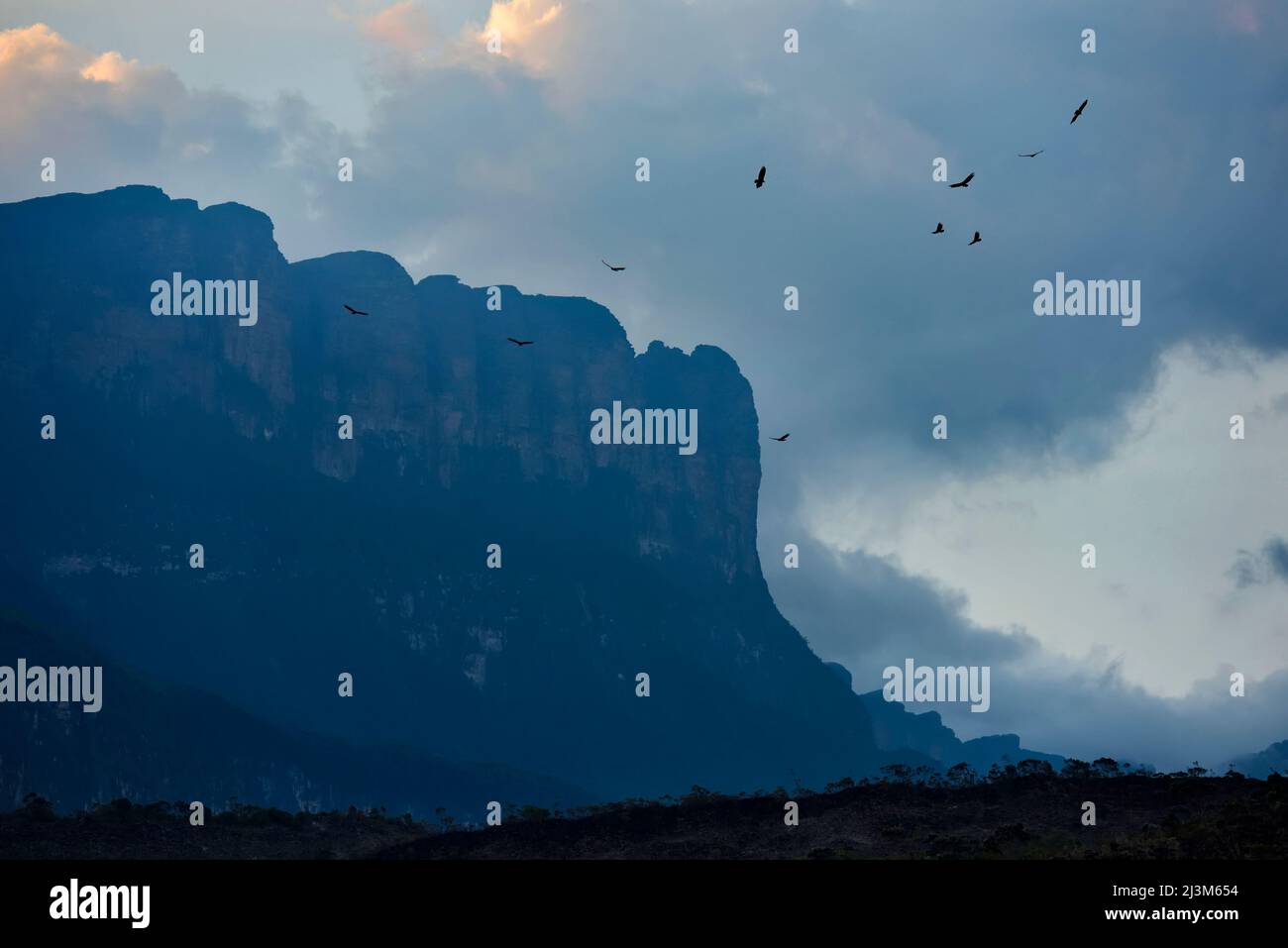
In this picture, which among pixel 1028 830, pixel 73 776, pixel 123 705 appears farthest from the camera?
pixel 123 705

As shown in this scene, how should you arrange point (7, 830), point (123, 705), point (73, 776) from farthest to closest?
point (123, 705) < point (73, 776) < point (7, 830)

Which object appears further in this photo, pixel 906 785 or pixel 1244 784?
pixel 906 785

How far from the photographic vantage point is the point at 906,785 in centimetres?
5688

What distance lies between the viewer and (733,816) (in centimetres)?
5494
